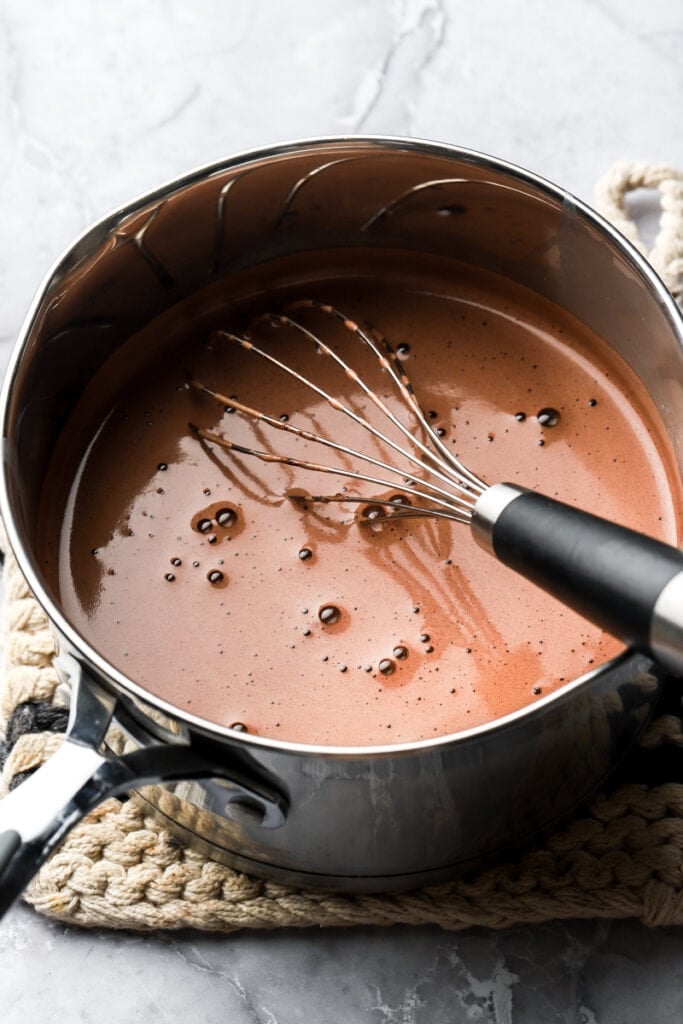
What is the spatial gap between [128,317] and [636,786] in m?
0.39

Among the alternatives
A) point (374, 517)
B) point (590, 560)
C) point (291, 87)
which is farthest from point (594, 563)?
point (291, 87)

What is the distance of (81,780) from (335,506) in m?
0.25

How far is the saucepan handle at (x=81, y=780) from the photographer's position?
1.67ft

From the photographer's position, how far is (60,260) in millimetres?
670

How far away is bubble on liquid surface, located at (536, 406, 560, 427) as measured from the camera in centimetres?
74

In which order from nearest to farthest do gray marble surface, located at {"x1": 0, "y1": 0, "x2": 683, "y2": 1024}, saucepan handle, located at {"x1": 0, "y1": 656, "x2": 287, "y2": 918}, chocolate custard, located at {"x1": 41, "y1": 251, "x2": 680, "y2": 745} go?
1. saucepan handle, located at {"x1": 0, "y1": 656, "x2": 287, "y2": 918}
2. chocolate custard, located at {"x1": 41, "y1": 251, "x2": 680, "y2": 745}
3. gray marble surface, located at {"x1": 0, "y1": 0, "x2": 683, "y2": 1024}

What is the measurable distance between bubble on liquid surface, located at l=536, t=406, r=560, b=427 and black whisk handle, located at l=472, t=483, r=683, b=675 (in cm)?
16

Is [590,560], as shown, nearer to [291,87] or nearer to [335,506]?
[335,506]

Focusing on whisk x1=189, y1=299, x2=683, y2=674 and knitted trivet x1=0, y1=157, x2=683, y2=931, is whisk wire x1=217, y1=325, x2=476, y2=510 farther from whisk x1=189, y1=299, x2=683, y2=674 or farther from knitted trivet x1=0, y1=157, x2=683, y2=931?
knitted trivet x1=0, y1=157, x2=683, y2=931

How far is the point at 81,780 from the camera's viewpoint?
52 cm

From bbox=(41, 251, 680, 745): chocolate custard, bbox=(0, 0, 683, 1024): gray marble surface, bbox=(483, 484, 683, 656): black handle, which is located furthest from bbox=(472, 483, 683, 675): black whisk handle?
bbox=(0, 0, 683, 1024): gray marble surface

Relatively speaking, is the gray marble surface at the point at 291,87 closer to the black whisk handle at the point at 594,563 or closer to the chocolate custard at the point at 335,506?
the chocolate custard at the point at 335,506

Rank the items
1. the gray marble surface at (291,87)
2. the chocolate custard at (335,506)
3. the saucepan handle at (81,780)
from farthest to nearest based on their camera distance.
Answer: the gray marble surface at (291,87), the chocolate custard at (335,506), the saucepan handle at (81,780)

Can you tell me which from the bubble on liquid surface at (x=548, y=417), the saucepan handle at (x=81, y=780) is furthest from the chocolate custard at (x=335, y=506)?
the saucepan handle at (x=81, y=780)
